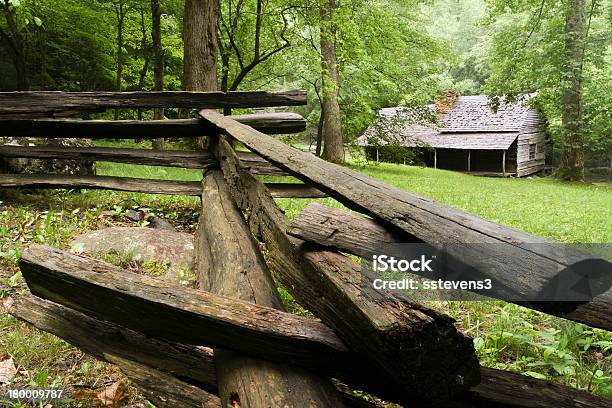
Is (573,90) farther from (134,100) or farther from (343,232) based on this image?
(343,232)

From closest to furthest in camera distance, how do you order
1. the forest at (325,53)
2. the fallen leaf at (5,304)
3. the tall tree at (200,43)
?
the fallen leaf at (5,304) < the tall tree at (200,43) < the forest at (325,53)

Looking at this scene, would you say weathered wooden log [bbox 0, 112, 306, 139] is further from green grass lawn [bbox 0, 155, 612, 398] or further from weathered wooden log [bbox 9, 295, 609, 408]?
weathered wooden log [bbox 9, 295, 609, 408]

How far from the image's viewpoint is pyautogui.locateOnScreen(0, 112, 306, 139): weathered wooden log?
5.05m

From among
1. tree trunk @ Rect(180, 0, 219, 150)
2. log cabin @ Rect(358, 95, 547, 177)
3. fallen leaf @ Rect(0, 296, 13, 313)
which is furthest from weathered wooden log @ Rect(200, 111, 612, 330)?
log cabin @ Rect(358, 95, 547, 177)

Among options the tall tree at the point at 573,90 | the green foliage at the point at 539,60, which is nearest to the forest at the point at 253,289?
the green foliage at the point at 539,60

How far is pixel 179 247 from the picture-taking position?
3.98m

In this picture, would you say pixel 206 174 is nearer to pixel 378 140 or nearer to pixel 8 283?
Answer: pixel 8 283

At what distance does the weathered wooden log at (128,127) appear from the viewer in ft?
16.6

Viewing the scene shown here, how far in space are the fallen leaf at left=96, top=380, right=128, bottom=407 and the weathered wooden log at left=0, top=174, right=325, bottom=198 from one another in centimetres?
306

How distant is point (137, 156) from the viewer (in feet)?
17.8

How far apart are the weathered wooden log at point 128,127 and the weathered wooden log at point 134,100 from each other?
19 centimetres

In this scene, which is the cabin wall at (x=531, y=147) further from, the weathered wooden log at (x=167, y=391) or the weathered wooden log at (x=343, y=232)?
the weathered wooden log at (x=167, y=391)

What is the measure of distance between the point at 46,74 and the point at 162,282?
18.8 meters

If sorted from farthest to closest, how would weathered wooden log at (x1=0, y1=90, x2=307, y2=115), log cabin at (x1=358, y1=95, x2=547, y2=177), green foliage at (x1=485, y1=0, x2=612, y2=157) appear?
log cabin at (x1=358, y1=95, x2=547, y2=177) → green foliage at (x1=485, y1=0, x2=612, y2=157) → weathered wooden log at (x1=0, y1=90, x2=307, y2=115)
